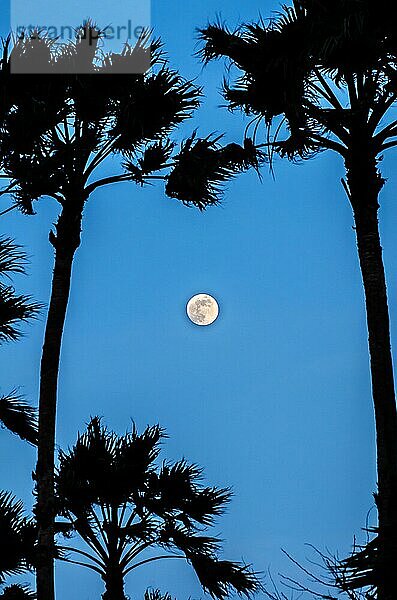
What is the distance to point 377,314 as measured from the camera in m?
9.16

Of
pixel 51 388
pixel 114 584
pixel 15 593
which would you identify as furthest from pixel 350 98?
pixel 15 593

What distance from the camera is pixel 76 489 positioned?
11.8m

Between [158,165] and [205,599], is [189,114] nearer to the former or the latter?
[158,165]

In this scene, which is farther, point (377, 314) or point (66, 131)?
point (66, 131)

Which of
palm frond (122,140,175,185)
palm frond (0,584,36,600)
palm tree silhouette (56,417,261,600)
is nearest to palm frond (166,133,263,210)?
palm frond (122,140,175,185)

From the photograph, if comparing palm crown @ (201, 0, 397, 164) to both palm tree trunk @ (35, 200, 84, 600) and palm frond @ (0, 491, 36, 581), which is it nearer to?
palm tree trunk @ (35, 200, 84, 600)

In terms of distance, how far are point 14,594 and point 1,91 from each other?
23.2 feet

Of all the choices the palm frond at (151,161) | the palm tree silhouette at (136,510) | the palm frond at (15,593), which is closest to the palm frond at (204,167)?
the palm frond at (151,161)

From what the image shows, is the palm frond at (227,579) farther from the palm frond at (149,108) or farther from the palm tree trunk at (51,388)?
the palm frond at (149,108)

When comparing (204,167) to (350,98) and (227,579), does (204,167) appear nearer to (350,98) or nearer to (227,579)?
(350,98)

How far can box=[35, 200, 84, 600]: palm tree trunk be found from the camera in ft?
37.8

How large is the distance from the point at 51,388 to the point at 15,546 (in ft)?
7.23

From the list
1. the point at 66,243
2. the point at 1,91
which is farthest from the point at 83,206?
the point at 1,91

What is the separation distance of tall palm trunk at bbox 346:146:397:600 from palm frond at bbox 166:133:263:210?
6.27ft
